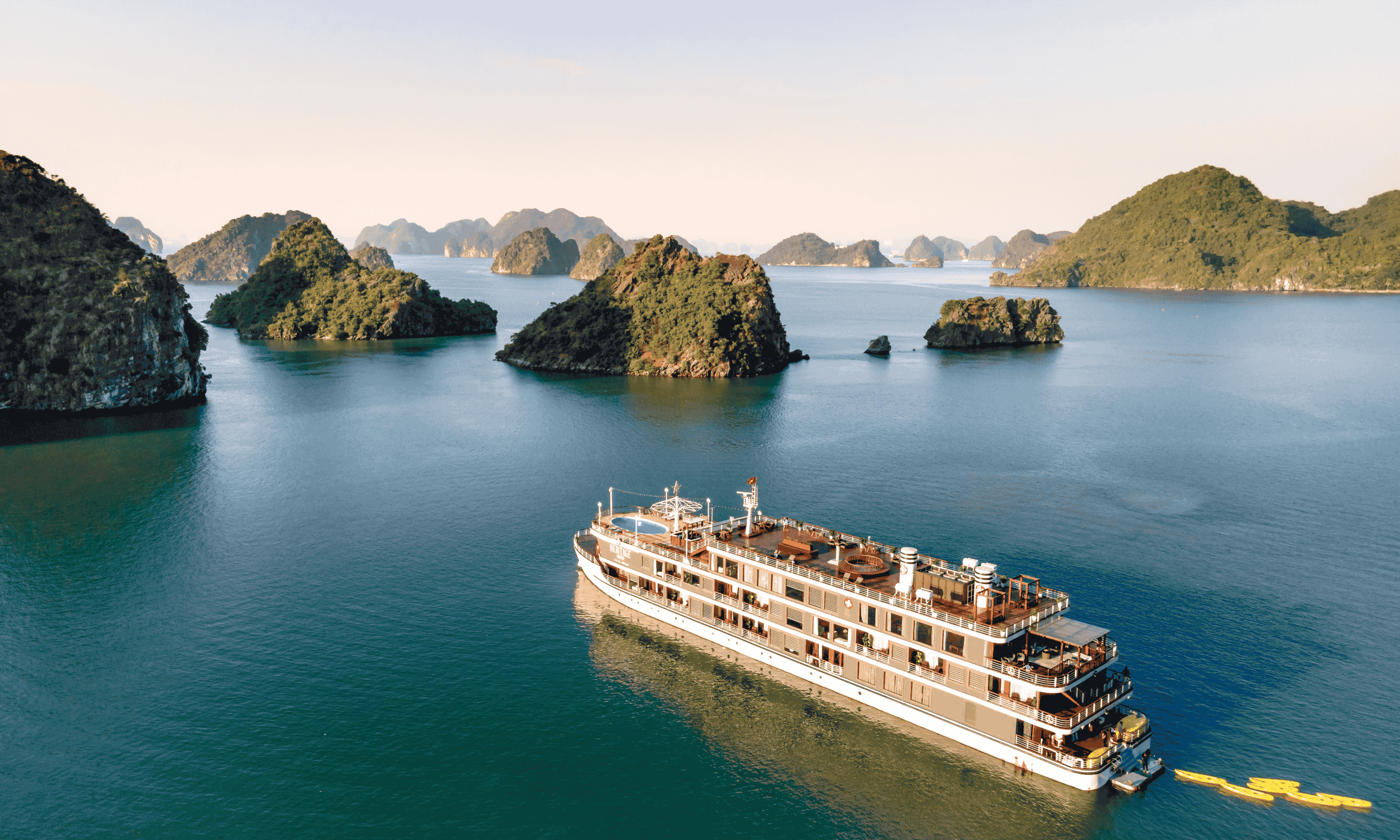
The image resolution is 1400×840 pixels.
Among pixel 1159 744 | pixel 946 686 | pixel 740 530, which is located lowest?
pixel 1159 744

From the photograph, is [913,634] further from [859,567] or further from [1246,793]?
[1246,793]

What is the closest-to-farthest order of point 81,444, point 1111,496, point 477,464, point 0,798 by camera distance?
1. point 0,798
2. point 1111,496
3. point 477,464
4. point 81,444

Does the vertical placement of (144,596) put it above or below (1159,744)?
above

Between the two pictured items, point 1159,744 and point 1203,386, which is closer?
point 1159,744

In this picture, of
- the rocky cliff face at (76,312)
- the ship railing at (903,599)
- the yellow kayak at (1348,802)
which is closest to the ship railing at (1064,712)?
the ship railing at (903,599)

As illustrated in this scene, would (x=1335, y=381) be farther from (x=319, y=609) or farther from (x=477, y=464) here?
(x=319, y=609)

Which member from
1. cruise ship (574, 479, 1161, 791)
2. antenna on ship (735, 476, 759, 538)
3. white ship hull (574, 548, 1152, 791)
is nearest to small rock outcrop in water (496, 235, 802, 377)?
antenna on ship (735, 476, 759, 538)

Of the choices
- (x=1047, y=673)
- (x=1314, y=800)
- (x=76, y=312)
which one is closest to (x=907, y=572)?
(x=1047, y=673)

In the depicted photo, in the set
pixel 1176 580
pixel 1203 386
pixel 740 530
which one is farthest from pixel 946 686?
pixel 1203 386
